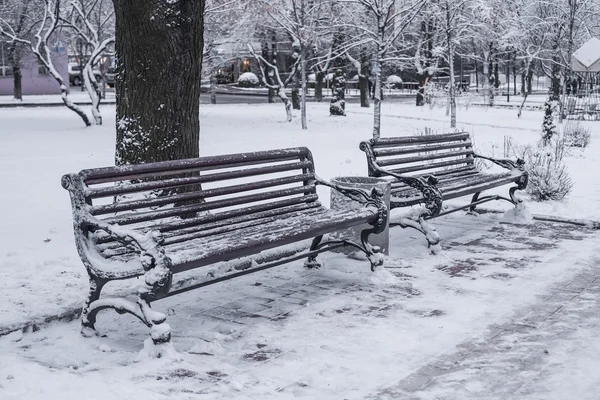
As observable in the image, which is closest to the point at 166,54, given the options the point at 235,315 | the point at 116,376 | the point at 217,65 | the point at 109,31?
the point at 235,315

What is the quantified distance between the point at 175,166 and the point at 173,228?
0.41 m

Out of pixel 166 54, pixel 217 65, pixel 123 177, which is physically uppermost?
pixel 217 65

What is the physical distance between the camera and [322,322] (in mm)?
5016

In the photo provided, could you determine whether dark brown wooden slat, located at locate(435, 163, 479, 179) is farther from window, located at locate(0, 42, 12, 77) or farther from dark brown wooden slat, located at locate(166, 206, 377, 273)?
window, located at locate(0, 42, 12, 77)

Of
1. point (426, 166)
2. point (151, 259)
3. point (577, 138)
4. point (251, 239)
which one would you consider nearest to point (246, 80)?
point (577, 138)

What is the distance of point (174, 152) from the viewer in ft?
22.1

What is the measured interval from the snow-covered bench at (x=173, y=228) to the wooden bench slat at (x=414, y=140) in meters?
1.21

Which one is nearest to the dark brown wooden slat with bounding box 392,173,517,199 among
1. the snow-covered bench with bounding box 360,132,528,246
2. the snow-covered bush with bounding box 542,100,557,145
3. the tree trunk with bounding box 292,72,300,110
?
the snow-covered bench with bounding box 360,132,528,246

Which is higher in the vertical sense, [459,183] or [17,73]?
[17,73]

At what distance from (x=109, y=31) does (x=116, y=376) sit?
3024 cm

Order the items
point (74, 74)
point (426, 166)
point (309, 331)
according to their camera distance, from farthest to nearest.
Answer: point (74, 74) < point (426, 166) < point (309, 331)

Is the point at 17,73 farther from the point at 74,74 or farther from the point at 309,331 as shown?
the point at 309,331

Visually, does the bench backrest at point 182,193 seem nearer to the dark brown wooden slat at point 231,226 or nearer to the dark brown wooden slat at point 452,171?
the dark brown wooden slat at point 231,226

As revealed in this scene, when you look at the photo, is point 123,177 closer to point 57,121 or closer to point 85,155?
point 85,155
